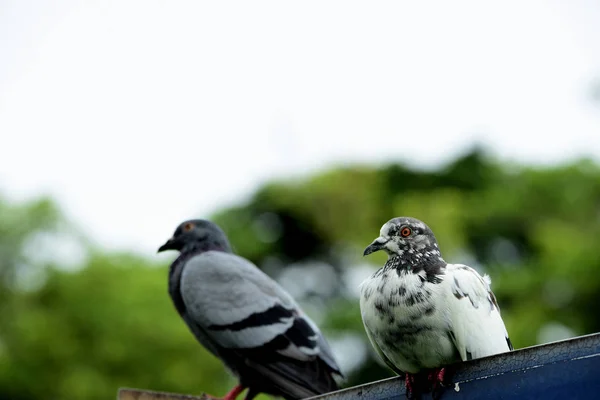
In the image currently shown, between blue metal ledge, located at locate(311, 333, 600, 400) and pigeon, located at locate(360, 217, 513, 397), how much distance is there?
1.70 ft

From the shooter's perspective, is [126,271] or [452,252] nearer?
[452,252]

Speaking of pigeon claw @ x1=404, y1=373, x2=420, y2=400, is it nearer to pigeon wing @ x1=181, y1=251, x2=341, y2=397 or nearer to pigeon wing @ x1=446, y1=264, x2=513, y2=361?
pigeon wing @ x1=446, y1=264, x2=513, y2=361

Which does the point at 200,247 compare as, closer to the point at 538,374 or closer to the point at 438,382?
the point at 438,382

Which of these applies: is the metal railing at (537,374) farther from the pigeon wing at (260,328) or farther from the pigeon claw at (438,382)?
the pigeon wing at (260,328)

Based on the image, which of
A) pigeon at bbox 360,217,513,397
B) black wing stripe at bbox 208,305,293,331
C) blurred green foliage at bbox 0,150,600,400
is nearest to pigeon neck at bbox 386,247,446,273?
pigeon at bbox 360,217,513,397

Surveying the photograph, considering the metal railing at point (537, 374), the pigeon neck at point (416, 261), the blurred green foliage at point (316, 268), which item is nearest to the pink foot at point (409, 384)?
the metal railing at point (537, 374)

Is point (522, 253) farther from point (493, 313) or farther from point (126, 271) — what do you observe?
point (493, 313)

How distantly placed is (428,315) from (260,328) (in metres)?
2.72

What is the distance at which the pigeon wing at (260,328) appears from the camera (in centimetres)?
640

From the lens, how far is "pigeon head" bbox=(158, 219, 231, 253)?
24.2ft

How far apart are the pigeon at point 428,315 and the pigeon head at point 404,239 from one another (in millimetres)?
70

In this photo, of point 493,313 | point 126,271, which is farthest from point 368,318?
point 126,271

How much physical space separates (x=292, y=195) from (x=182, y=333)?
19.0 ft

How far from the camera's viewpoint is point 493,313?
4.12 meters
